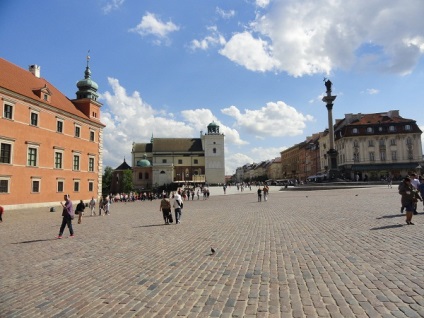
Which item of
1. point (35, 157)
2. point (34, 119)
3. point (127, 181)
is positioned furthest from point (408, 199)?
point (127, 181)

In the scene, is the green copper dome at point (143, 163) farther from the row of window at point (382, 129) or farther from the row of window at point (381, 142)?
the row of window at point (382, 129)

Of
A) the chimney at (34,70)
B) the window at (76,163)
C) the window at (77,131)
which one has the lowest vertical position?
the window at (76,163)

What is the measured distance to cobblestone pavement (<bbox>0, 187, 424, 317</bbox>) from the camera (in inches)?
180

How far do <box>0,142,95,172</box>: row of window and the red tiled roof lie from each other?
495cm

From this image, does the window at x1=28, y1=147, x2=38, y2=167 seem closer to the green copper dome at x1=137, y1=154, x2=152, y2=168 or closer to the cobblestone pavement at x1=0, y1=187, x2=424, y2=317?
the cobblestone pavement at x1=0, y1=187, x2=424, y2=317

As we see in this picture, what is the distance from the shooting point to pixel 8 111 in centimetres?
2788

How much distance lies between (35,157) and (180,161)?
72834 millimetres

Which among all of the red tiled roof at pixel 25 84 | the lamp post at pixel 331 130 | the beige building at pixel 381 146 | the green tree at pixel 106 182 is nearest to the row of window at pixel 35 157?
the red tiled roof at pixel 25 84

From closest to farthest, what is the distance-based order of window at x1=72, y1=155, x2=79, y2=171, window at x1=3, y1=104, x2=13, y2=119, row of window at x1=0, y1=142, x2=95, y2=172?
row of window at x1=0, y1=142, x2=95, y2=172
window at x1=3, y1=104, x2=13, y2=119
window at x1=72, y1=155, x2=79, y2=171

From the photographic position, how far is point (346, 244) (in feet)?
27.4

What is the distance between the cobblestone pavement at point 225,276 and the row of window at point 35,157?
20.7 m

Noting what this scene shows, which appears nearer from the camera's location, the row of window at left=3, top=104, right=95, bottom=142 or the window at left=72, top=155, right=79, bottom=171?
the row of window at left=3, top=104, right=95, bottom=142

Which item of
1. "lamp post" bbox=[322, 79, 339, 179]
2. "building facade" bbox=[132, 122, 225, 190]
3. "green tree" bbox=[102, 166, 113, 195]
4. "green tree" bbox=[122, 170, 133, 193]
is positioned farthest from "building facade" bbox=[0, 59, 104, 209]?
"green tree" bbox=[102, 166, 113, 195]

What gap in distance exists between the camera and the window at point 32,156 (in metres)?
30.1
